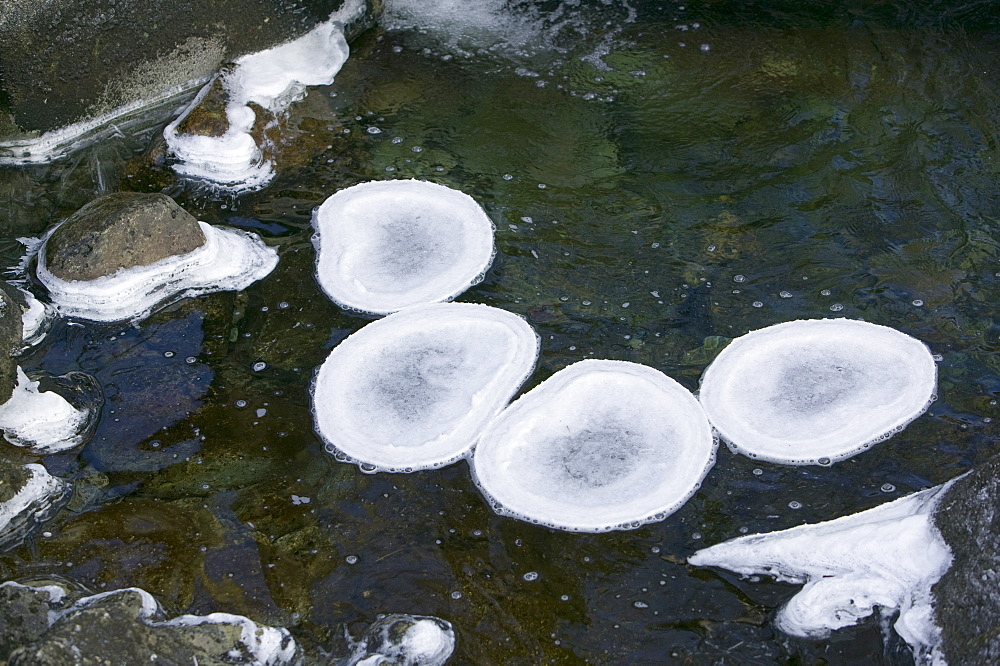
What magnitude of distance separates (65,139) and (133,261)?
1.21 m

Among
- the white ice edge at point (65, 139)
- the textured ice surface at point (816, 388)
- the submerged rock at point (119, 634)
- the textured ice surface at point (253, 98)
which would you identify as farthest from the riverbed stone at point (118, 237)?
the textured ice surface at point (816, 388)

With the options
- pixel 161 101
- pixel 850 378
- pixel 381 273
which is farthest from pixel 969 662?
pixel 161 101

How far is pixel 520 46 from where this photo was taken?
5.42m

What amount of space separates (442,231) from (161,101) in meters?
1.89

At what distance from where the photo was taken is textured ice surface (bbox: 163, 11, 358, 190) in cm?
459

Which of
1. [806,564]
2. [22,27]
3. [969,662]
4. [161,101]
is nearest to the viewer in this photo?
[969,662]

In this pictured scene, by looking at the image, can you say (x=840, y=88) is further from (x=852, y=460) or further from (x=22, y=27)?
(x=22, y=27)

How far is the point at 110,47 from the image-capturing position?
4.73m

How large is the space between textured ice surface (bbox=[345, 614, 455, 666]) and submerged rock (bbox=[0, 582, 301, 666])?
0.67 ft

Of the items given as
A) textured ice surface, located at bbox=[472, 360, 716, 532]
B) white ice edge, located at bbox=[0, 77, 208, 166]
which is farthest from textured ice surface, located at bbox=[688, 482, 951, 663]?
white ice edge, located at bbox=[0, 77, 208, 166]

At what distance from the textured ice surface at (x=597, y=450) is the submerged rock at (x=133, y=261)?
1.42 metres

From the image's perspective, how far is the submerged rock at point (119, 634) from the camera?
2445 millimetres

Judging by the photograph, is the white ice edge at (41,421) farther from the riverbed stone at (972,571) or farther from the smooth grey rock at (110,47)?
the riverbed stone at (972,571)

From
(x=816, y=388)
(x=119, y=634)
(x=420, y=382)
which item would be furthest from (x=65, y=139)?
(x=816, y=388)
